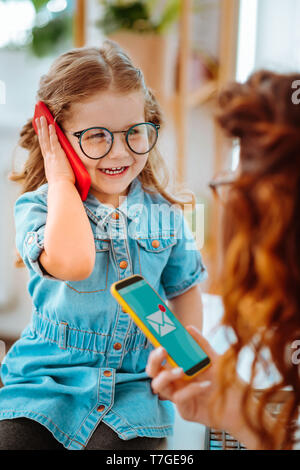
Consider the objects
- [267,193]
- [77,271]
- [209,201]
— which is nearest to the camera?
[267,193]

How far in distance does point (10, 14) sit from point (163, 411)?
1025 mm

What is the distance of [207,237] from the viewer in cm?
193

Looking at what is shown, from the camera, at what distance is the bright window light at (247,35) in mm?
1588

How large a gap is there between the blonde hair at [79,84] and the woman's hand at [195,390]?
0.27 metres

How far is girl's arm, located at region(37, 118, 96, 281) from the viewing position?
0.52 m

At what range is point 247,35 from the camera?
1700 millimetres

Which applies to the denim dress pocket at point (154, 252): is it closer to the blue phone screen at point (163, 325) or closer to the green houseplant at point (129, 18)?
the blue phone screen at point (163, 325)

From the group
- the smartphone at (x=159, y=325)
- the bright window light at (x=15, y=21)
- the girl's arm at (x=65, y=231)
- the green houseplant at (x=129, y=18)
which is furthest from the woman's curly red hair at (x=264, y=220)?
the green houseplant at (x=129, y=18)

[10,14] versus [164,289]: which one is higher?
[10,14]

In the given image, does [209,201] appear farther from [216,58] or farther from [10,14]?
[10,14]

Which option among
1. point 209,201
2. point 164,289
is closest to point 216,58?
point 209,201

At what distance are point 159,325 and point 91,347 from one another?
0.45 feet

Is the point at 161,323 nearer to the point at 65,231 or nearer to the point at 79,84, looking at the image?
the point at 65,231

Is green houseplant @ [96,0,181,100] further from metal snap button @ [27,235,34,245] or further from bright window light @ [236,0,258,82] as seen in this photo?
metal snap button @ [27,235,34,245]
